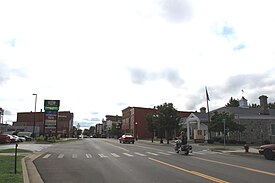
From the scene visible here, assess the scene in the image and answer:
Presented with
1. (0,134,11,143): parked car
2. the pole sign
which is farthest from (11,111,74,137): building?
(0,134,11,143): parked car

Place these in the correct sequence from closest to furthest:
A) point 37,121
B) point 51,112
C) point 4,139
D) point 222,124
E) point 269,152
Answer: point 269,152 < point 222,124 < point 4,139 < point 51,112 < point 37,121

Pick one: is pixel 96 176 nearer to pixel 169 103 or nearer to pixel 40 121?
pixel 169 103

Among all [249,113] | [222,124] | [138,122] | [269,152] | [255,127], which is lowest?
[269,152]

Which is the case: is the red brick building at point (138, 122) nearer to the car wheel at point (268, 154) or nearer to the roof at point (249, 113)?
the roof at point (249, 113)

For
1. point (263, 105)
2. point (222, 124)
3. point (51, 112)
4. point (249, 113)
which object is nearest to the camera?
point (222, 124)

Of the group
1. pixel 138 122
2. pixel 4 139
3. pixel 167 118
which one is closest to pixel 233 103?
pixel 138 122

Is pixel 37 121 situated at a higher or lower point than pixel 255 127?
higher

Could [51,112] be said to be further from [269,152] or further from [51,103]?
[269,152]

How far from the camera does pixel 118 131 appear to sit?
4587 inches

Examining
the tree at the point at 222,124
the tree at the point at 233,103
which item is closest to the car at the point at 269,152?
the tree at the point at 222,124

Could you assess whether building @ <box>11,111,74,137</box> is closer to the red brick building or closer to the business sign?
the red brick building

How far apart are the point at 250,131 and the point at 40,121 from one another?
9925cm

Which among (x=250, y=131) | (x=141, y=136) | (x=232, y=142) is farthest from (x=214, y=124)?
(x=141, y=136)

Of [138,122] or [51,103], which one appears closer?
[51,103]
